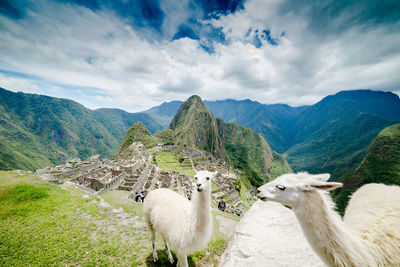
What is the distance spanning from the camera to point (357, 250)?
218cm

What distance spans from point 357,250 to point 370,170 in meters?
107

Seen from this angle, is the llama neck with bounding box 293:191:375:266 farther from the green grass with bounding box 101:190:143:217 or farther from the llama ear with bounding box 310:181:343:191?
the green grass with bounding box 101:190:143:217

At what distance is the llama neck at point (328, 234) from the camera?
216 cm

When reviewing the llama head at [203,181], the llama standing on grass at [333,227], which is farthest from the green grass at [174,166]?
the llama standing on grass at [333,227]

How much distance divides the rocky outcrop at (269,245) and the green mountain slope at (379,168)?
262 ft

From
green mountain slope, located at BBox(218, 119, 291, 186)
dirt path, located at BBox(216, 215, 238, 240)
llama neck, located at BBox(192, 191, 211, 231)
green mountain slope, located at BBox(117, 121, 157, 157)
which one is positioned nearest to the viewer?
llama neck, located at BBox(192, 191, 211, 231)

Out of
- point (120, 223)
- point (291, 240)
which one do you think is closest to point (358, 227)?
point (291, 240)

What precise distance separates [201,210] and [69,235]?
6.06 meters

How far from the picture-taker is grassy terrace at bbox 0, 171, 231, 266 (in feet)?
15.9

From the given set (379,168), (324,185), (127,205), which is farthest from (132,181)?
(379,168)

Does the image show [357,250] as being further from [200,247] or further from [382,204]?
[200,247]

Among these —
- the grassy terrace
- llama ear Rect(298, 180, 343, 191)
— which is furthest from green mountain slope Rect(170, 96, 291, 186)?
llama ear Rect(298, 180, 343, 191)

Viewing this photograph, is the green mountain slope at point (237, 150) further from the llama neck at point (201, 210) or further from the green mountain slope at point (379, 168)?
the llama neck at point (201, 210)

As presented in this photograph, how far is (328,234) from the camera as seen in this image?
2.26 meters
